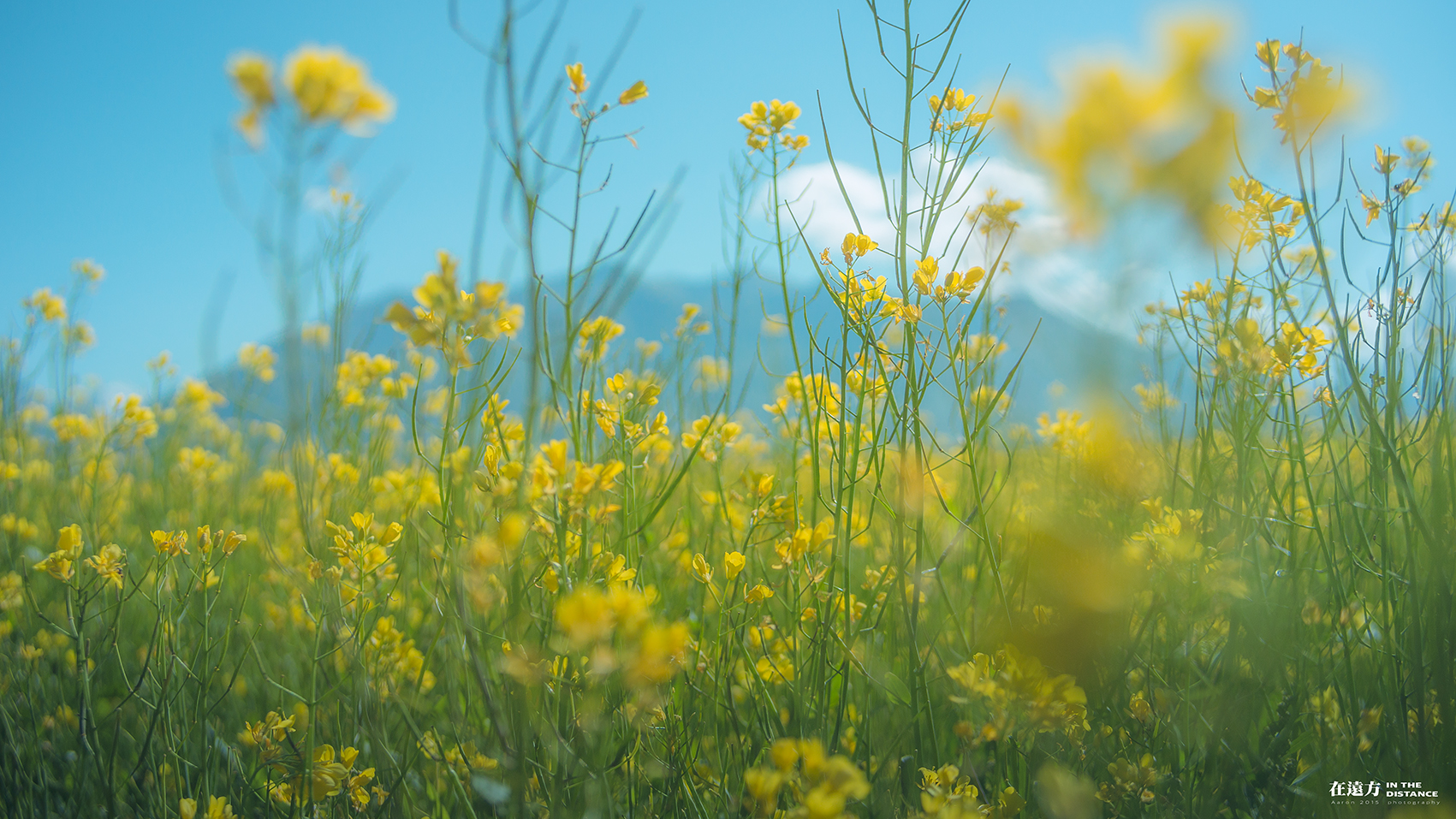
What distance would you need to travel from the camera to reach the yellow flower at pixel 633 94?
97 centimetres

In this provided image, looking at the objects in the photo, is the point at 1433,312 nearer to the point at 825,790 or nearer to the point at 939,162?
the point at 939,162

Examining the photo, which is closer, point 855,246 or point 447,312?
point 447,312

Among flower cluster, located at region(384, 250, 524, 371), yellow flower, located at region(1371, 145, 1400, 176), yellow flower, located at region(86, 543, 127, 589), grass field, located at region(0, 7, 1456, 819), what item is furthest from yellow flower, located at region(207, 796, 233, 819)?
yellow flower, located at region(1371, 145, 1400, 176)

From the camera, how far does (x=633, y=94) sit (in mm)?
976

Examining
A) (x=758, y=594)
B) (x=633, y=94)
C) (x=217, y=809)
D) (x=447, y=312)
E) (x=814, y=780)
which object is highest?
(x=633, y=94)

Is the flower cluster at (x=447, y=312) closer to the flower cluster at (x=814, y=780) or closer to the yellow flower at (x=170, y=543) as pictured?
the flower cluster at (x=814, y=780)

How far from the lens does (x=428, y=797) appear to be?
1.29 meters

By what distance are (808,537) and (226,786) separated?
52.5 inches

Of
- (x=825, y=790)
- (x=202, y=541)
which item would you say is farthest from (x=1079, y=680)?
(x=202, y=541)

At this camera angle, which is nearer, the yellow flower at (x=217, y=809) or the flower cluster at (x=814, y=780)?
the flower cluster at (x=814, y=780)

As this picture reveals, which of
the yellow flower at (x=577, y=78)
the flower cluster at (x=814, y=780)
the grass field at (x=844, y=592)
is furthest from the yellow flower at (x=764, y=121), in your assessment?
the flower cluster at (x=814, y=780)

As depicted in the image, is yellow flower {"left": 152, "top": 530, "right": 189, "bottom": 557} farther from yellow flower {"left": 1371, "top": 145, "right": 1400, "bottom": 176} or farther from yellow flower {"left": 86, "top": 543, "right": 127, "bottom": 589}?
yellow flower {"left": 1371, "top": 145, "right": 1400, "bottom": 176}

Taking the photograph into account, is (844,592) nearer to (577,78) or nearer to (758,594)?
(758,594)

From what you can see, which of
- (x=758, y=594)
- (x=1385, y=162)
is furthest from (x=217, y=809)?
(x=1385, y=162)
